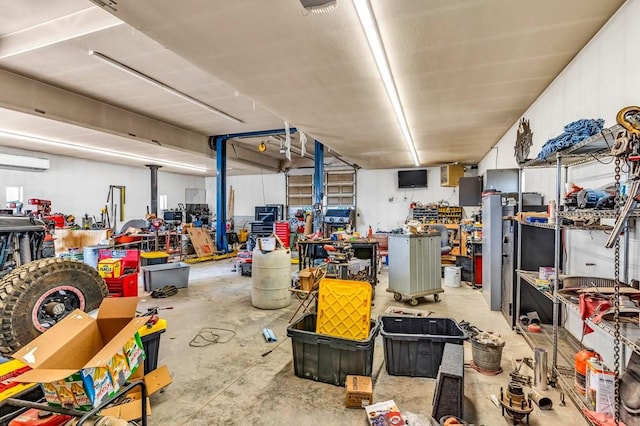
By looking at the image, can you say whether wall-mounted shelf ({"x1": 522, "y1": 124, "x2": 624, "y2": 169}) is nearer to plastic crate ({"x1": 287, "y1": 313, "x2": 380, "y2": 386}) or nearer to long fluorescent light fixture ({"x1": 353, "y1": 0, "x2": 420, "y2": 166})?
long fluorescent light fixture ({"x1": 353, "y1": 0, "x2": 420, "y2": 166})

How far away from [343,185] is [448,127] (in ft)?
22.5

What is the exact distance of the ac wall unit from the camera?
8250mm

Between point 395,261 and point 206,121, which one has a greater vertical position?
point 206,121

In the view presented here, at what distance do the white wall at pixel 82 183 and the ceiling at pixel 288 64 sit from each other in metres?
2.73

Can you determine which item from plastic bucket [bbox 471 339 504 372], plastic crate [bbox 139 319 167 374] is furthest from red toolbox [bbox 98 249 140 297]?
plastic bucket [bbox 471 339 504 372]

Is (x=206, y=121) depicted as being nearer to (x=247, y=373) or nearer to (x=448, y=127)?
(x=448, y=127)

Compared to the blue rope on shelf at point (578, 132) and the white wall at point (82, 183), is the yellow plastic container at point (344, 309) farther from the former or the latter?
the white wall at point (82, 183)

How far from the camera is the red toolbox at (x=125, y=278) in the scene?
4.34 meters

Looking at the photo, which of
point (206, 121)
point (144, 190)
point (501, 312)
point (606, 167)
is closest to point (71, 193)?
point (144, 190)

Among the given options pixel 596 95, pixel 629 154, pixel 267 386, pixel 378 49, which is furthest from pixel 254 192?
pixel 629 154

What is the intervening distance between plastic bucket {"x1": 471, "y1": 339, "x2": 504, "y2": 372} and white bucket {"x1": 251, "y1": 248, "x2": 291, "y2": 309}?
2.60 metres

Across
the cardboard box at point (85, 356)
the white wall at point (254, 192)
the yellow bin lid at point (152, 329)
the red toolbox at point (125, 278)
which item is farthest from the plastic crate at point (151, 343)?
the white wall at point (254, 192)

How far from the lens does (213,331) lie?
3.69 meters

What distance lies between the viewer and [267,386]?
248cm
